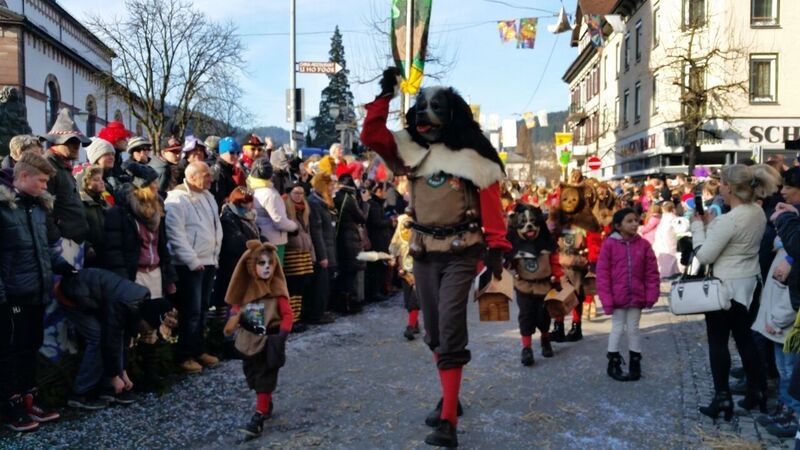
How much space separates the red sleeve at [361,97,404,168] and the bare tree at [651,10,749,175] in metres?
25.4

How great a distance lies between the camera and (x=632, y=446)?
4914 mm

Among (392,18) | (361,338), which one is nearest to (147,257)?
(361,338)

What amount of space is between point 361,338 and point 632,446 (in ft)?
13.7

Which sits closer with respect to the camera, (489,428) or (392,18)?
(489,428)

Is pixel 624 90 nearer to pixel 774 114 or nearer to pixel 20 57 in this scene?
pixel 774 114

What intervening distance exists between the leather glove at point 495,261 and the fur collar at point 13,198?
330 centimetres

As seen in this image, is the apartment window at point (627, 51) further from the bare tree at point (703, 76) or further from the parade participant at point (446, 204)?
the parade participant at point (446, 204)

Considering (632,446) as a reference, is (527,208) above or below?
above

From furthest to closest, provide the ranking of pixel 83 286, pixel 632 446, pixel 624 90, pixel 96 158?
pixel 624 90
pixel 96 158
pixel 83 286
pixel 632 446

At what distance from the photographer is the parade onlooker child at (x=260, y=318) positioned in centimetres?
536

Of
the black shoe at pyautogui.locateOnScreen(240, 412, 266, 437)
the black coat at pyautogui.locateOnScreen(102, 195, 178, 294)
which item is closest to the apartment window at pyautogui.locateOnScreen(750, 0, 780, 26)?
the black coat at pyautogui.locateOnScreen(102, 195, 178, 294)

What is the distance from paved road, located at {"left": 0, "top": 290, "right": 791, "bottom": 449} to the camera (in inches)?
199

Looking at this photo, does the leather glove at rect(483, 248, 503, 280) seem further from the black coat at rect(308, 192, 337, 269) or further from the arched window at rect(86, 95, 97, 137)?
the arched window at rect(86, 95, 97, 137)

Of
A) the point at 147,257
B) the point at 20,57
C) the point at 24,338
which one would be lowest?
the point at 24,338
